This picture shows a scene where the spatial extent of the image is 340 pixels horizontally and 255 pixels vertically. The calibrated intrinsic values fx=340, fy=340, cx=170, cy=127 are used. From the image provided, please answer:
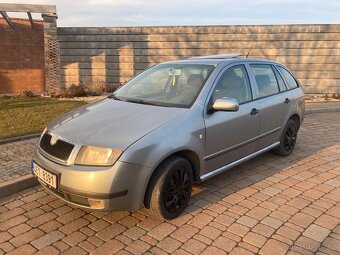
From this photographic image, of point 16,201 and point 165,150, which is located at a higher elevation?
point 165,150

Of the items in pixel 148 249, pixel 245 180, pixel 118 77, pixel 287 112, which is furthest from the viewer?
pixel 118 77

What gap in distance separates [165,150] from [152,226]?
0.78 m

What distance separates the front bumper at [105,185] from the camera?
2.96 m

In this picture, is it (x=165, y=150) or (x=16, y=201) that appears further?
(x=16, y=201)

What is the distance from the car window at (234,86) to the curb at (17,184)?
2433 millimetres

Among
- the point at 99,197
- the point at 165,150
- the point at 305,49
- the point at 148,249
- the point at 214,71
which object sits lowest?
the point at 148,249

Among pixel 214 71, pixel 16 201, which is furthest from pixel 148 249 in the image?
pixel 214 71

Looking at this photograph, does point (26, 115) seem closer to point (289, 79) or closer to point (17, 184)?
point (17, 184)

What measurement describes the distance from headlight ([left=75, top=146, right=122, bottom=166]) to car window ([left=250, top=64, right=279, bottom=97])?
2.57m

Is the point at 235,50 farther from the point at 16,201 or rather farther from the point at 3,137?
the point at 16,201

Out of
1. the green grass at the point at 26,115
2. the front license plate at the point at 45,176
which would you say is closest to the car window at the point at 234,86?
the front license plate at the point at 45,176

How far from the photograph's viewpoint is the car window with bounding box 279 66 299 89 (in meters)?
5.57

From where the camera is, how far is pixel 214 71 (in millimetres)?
4102

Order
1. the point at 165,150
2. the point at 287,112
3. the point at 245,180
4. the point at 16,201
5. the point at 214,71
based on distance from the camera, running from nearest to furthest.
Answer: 1. the point at 165,150
2. the point at 16,201
3. the point at 214,71
4. the point at 245,180
5. the point at 287,112
